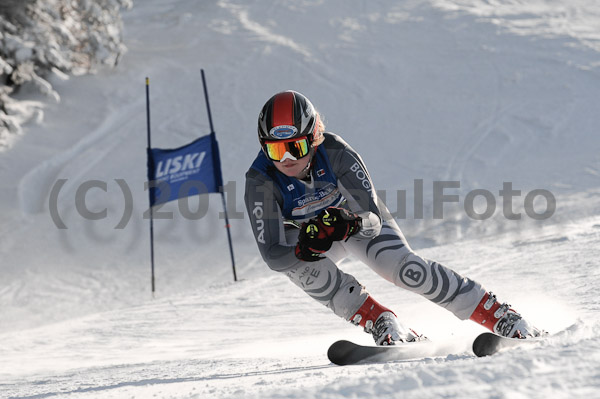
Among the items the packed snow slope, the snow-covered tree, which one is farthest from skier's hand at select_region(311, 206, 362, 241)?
the snow-covered tree

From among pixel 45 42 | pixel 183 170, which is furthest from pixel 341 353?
pixel 45 42

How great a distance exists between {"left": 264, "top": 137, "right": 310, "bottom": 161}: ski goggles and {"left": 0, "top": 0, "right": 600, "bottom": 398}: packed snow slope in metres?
1.08

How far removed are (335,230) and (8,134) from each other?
1246 centimetres

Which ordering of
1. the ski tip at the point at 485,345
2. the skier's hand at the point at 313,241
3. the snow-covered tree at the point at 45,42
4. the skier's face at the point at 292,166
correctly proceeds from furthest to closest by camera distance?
the snow-covered tree at the point at 45,42, the skier's face at the point at 292,166, the skier's hand at the point at 313,241, the ski tip at the point at 485,345

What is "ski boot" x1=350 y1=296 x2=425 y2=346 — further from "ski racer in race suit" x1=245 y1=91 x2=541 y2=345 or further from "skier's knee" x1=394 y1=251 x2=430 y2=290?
"skier's knee" x1=394 y1=251 x2=430 y2=290

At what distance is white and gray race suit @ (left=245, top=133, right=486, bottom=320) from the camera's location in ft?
11.3

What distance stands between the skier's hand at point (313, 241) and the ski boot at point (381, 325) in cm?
52

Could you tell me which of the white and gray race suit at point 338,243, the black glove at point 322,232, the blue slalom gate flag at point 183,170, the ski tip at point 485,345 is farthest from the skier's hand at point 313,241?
the blue slalom gate flag at point 183,170

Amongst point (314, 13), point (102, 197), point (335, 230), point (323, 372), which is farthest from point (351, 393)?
point (314, 13)

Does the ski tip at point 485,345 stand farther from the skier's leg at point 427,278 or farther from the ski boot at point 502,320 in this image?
the skier's leg at point 427,278

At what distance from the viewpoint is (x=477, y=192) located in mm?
10852

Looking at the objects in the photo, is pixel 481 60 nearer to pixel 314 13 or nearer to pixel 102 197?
pixel 314 13

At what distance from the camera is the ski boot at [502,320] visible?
3236 millimetres

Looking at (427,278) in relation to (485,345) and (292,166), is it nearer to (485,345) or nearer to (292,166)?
(485,345)
